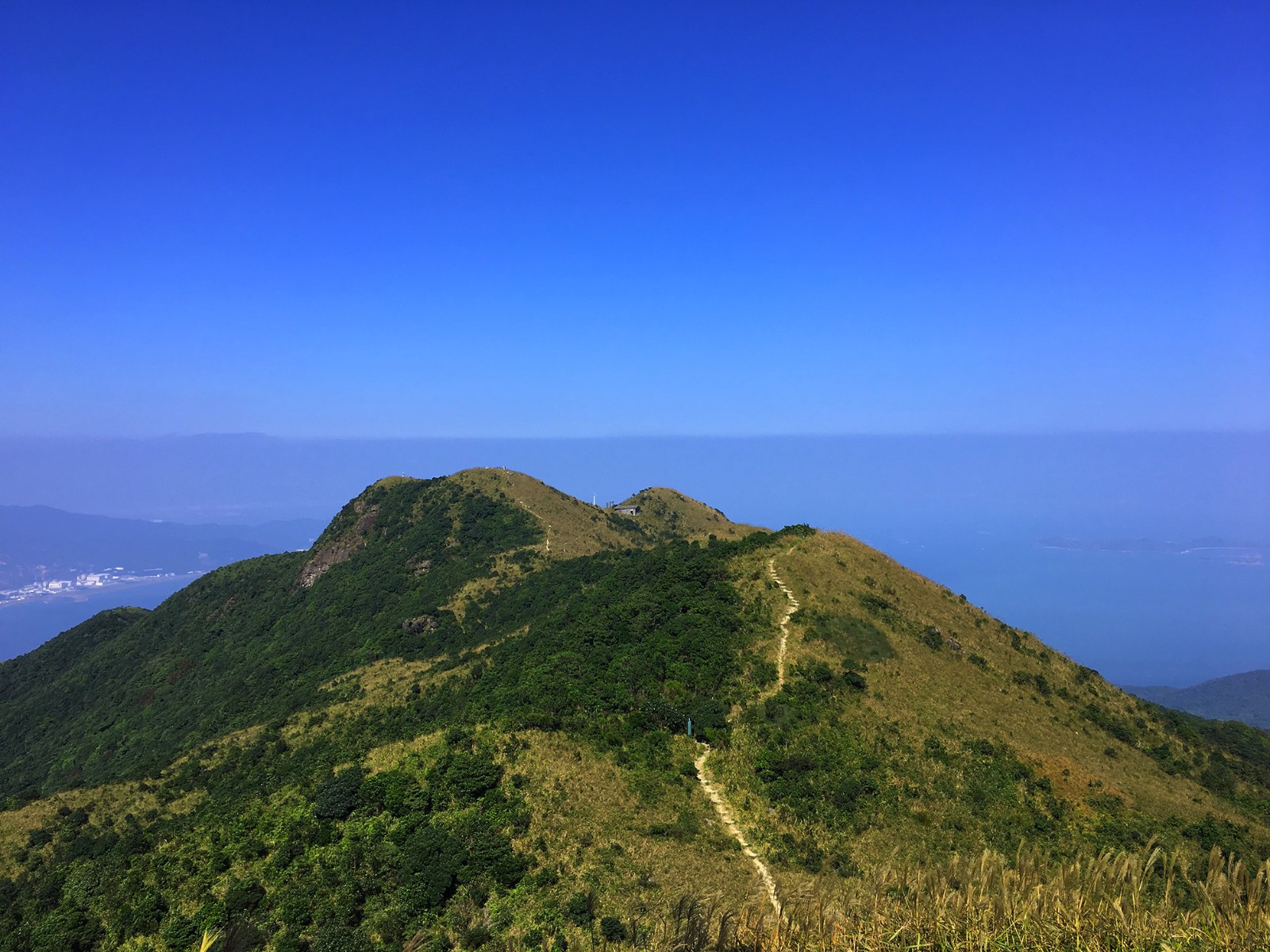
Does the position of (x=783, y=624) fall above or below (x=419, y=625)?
above

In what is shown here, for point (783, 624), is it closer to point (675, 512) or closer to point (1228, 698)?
point (675, 512)

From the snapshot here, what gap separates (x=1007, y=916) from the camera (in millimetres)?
11953

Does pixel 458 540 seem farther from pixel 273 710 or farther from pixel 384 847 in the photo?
pixel 384 847

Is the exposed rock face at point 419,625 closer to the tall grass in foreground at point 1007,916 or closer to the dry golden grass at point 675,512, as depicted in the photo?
the dry golden grass at point 675,512

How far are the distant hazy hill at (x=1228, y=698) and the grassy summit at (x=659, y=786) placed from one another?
133199 mm

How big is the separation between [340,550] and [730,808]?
76.6 metres

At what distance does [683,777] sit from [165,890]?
21293mm

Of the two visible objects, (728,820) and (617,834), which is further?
(728,820)

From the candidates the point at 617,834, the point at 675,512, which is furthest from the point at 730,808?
the point at 675,512

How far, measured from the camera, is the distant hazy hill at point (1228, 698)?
143375mm

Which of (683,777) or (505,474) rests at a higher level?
(505,474)

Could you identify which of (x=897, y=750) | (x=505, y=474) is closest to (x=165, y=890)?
(x=897, y=750)

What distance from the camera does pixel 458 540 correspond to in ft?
270

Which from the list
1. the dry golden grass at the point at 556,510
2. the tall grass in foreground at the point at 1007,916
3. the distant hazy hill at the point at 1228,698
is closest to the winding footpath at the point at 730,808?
the tall grass in foreground at the point at 1007,916
